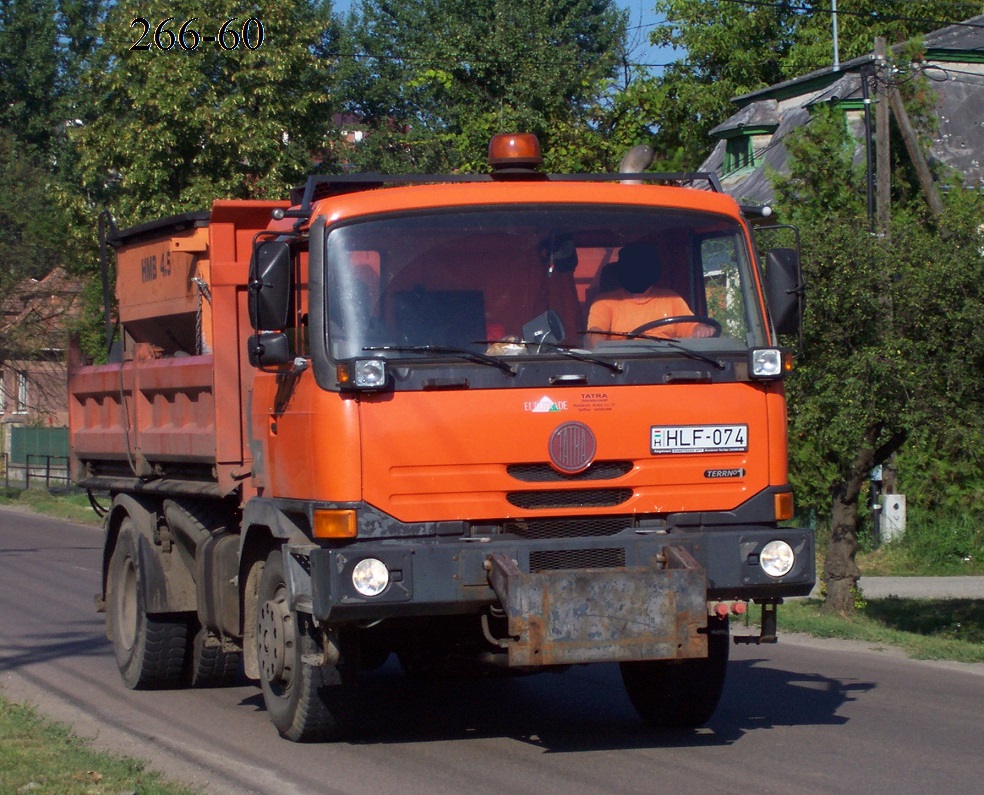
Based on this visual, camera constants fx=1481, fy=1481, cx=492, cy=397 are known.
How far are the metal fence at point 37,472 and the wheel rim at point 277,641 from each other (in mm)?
34545

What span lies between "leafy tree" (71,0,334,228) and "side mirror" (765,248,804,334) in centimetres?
2114

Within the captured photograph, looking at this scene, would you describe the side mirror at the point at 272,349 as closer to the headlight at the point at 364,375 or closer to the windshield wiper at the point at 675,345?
the headlight at the point at 364,375

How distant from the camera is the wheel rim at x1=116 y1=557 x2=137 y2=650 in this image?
988 centimetres

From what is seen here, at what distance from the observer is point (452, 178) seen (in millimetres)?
7570

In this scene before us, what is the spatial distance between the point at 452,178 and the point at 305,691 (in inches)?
105

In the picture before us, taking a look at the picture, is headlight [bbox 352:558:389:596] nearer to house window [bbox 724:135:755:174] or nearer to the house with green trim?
the house with green trim

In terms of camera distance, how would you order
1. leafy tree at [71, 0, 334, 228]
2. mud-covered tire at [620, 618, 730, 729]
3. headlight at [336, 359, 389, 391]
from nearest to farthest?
headlight at [336, 359, 389, 391] → mud-covered tire at [620, 618, 730, 729] → leafy tree at [71, 0, 334, 228]

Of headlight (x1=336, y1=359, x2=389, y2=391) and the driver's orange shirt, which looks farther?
the driver's orange shirt

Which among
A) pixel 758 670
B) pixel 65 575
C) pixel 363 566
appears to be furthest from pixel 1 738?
pixel 65 575

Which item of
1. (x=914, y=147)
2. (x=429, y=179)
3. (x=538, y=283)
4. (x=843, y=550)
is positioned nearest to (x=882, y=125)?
(x=914, y=147)

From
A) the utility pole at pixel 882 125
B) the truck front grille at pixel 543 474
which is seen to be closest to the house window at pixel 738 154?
the utility pole at pixel 882 125

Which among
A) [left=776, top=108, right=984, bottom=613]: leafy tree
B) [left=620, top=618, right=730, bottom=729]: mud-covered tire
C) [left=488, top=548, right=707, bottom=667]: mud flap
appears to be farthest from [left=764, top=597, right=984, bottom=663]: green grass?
[left=488, top=548, right=707, bottom=667]: mud flap

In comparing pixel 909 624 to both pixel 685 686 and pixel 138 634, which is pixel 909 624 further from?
pixel 138 634

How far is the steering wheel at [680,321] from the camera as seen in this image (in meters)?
6.97
